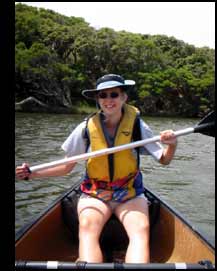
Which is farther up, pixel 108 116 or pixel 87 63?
pixel 87 63

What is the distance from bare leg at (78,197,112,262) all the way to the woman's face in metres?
0.63

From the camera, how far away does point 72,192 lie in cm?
352

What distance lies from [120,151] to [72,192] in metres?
0.85

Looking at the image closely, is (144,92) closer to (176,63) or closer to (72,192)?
(176,63)

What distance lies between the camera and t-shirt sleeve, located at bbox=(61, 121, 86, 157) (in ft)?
9.45

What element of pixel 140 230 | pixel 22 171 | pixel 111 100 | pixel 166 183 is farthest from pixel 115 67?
pixel 140 230

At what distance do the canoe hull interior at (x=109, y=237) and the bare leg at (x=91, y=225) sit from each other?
220 mm

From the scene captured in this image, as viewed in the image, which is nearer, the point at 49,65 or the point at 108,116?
the point at 108,116

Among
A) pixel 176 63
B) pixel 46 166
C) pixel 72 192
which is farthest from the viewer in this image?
pixel 176 63

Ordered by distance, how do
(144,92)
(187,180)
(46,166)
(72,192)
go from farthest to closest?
(144,92) → (187,180) → (72,192) → (46,166)

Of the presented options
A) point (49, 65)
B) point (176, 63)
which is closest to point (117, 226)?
point (49, 65)

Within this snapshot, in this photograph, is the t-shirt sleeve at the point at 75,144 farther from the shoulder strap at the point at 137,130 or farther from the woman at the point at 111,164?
the shoulder strap at the point at 137,130

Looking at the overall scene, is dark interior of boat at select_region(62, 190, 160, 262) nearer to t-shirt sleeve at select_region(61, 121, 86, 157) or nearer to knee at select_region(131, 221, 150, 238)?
knee at select_region(131, 221, 150, 238)

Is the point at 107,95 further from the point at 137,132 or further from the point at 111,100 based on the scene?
the point at 137,132
